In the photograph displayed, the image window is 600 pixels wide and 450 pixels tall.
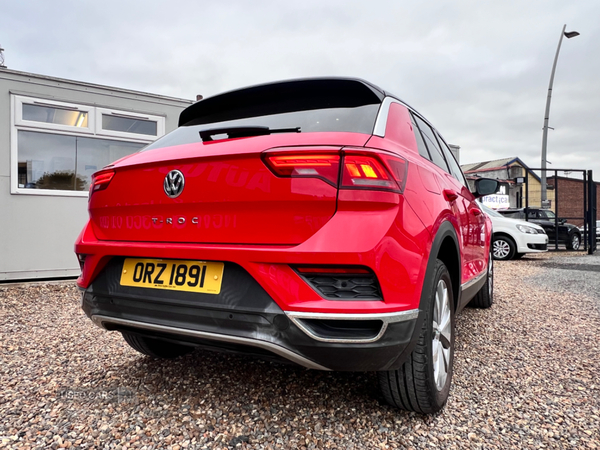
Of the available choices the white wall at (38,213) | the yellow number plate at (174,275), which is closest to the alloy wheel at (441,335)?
the yellow number plate at (174,275)

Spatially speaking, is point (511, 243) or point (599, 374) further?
point (511, 243)

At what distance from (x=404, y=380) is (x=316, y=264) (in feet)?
2.44

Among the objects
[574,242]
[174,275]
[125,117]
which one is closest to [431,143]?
[174,275]

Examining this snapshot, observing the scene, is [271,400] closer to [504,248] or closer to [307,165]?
[307,165]

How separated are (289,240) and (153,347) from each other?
155 cm

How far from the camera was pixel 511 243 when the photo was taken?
9.88m

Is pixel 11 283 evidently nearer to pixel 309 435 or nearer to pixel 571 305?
pixel 309 435

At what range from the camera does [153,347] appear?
2.57m

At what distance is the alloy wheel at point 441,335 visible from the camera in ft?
6.40

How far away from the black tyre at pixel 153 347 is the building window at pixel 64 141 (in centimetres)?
416

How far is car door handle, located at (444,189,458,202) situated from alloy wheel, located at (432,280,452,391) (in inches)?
18.8

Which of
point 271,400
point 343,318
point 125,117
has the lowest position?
point 271,400

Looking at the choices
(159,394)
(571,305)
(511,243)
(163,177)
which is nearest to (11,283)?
(159,394)

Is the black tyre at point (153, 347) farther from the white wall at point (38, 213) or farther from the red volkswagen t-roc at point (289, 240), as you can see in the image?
the white wall at point (38, 213)
